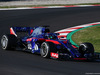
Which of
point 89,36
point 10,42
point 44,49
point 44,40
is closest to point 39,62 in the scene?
point 44,49

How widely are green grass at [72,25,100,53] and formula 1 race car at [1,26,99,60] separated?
8.69ft

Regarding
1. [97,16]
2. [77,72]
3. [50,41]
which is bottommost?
[77,72]

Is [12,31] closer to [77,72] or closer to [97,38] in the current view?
[97,38]

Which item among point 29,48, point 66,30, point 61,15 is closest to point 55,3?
point 61,15

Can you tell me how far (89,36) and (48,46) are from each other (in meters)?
5.48

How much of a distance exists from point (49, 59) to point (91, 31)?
6.60m

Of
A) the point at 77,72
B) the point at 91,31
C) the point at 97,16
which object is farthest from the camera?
the point at 97,16

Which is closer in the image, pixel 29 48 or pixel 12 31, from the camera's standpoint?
pixel 29 48

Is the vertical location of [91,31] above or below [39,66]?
above

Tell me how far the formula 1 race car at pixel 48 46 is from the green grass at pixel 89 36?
265 centimetres

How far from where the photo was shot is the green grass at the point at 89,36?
14617mm

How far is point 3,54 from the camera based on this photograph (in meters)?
11.5

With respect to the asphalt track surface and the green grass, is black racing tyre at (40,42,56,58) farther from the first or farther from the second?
the green grass

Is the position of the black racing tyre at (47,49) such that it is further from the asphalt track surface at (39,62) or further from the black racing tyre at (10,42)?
the black racing tyre at (10,42)
